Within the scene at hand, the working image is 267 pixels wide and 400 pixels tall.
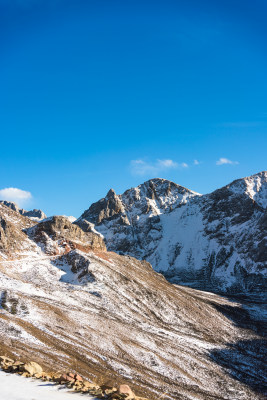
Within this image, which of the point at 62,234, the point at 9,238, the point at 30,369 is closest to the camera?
the point at 30,369

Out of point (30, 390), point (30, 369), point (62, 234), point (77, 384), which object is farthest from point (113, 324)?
point (62, 234)

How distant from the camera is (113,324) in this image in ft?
190

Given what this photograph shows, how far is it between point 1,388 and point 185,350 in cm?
4768

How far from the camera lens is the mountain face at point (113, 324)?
3772cm

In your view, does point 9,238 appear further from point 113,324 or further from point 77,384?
point 77,384

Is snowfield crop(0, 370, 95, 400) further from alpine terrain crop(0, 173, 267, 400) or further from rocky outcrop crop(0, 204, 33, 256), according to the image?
rocky outcrop crop(0, 204, 33, 256)

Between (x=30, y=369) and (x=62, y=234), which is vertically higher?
(x=62, y=234)

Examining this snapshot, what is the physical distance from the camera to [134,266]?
10725 cm

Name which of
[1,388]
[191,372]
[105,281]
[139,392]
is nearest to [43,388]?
[1,388]

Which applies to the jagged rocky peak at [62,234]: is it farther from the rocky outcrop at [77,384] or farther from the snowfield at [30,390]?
the snowfield at [30,390]

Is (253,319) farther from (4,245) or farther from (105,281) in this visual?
(4,245)

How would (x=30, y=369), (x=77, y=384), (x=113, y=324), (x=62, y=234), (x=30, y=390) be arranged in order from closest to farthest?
(x=30, y=390), (x=77, y=384), (x=30, y=369), (x=113, y=324), (x=62, y=234)

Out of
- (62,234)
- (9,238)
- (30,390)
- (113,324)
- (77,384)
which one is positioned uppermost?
(62,234)

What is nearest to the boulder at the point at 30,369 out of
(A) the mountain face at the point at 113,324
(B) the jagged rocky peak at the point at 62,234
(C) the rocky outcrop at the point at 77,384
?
(C) the rocky outcrop at the point at 77,384
